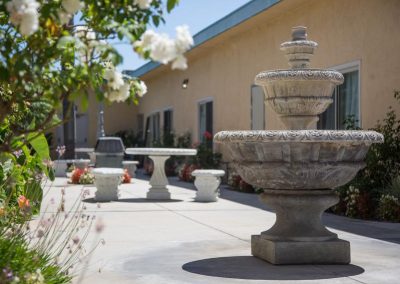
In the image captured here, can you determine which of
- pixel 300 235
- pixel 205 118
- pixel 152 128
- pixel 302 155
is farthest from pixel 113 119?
pixel 302 155

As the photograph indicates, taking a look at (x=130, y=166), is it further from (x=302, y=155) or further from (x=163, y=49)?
(x=163, y=49)

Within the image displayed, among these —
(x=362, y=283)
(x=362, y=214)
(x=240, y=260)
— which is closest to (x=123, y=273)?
(x=240, y=260)

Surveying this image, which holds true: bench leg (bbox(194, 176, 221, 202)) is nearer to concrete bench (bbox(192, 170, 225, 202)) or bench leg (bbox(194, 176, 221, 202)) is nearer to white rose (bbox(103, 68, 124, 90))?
concrete bench (bbox(192, 170, 225, 202))

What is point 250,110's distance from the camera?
17.4 m

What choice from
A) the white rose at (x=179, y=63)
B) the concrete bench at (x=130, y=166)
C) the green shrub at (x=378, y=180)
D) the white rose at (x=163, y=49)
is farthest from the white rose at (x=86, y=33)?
the concrete bench at (x=130, y=166)

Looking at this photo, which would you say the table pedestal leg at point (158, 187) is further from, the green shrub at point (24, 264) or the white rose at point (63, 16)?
the white rose at point (63, 16)

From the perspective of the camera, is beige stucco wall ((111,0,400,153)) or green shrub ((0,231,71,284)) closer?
green shrub ((0,231,71,284))

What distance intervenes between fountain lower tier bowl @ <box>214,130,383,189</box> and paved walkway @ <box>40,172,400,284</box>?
0.75 meters

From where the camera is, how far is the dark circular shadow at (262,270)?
18.9 feet

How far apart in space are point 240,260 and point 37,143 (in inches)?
113

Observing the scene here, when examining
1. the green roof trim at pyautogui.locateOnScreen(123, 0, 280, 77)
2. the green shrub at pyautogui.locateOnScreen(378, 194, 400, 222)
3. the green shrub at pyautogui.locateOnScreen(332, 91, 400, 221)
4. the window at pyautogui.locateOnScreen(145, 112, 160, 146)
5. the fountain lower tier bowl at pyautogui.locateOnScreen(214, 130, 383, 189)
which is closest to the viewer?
the fountain lower tier bowl at pyautogui.locateOnScreen(214, 130, 383, 189)

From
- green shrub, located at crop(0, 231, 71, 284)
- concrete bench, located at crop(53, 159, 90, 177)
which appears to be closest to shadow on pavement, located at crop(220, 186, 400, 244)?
green shrub, located at crop(0, 231, 71, 284)

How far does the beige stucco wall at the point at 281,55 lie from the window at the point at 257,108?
279mm

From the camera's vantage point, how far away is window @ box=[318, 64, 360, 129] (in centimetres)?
1255
